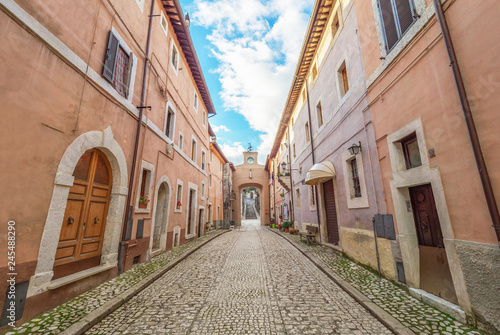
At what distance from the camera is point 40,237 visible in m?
3.29

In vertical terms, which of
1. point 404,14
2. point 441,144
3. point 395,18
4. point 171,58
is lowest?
point 441,144

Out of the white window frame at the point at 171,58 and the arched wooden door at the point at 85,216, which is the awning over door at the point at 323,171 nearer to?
the arched wooden door at the point at 85,216

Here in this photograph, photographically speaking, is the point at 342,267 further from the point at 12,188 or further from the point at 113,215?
the point at 12,188

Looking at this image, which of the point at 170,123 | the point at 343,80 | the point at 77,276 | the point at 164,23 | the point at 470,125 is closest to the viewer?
the point at 470,125

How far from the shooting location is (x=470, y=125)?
2.91 m

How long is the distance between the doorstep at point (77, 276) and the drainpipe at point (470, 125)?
6.71 meters

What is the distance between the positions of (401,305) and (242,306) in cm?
276

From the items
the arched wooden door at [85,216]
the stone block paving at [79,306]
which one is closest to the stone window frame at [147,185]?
the arched wooden door at [85,216]

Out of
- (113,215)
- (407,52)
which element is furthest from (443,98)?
(113,215)

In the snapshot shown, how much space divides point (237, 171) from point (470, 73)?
2783 cm

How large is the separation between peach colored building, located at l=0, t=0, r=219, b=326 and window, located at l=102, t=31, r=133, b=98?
1.3 inches

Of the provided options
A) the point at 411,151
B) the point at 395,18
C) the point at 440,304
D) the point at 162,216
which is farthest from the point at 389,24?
the point at 162,216

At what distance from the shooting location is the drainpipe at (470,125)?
266cm

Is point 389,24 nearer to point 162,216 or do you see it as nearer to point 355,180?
point 355,180
